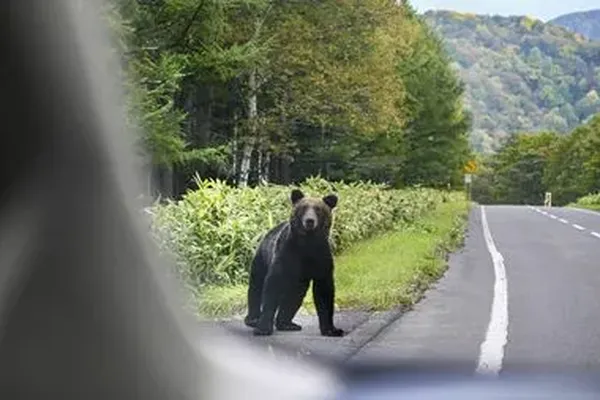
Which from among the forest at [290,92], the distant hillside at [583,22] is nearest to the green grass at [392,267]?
the forest at [290,92]

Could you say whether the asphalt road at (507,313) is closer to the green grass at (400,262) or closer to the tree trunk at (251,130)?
the green grass at (400,262)

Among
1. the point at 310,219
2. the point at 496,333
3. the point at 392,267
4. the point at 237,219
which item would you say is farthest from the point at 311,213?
the point at 496,333

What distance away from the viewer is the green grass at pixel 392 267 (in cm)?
134

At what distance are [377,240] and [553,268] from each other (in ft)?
1.16

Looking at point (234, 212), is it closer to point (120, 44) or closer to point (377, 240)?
point (377, 240)

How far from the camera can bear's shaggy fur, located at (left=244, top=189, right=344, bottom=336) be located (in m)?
1.37

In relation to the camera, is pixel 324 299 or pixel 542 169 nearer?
pixel 324 299

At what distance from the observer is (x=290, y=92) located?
1341 mm

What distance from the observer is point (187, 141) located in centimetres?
120

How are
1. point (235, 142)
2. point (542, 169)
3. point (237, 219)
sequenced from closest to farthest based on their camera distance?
point (235, 142) < point (237, 219) < point (542, 169)

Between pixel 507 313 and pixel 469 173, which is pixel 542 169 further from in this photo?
pixel 507 313

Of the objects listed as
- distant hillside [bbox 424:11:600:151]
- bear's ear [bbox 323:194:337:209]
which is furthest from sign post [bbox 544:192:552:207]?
bear's ear [bbox 323:194:337:209]

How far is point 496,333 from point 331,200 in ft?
1.25

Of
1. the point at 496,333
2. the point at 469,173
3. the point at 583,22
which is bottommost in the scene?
the point at 496,333
